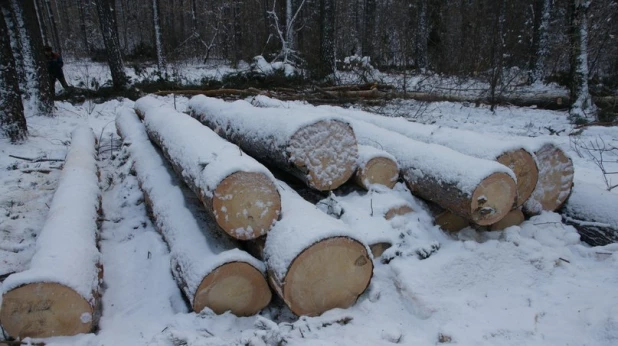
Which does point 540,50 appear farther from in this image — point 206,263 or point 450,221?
point 206,263

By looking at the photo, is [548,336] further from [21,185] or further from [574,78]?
[574,78]

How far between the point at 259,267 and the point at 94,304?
1.10m

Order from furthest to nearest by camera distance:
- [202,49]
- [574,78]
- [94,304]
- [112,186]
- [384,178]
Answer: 1. [202,49]
2. [574,78]
3. [112,186]
4. [384,178]
5. [94,304]

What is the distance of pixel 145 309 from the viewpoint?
9.41ft

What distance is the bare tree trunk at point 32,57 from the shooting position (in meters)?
7.99

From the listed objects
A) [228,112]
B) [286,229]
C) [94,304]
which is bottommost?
[94,304]

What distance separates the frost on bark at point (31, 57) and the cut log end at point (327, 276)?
Answer: 27.9 ft

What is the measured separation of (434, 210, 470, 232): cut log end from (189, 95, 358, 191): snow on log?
0.90m

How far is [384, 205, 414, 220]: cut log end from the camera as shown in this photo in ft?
11.4

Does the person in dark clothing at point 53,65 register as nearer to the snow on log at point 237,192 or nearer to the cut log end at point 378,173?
the snow on log at point 237,192

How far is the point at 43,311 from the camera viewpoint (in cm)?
238

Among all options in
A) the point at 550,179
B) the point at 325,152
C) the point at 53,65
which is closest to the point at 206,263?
the point at 325,152

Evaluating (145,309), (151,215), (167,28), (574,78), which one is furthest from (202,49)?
(145,309)

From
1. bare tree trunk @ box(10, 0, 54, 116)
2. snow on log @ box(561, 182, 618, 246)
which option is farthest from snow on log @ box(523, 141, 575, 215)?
bare tree trunk @ box(10, 0, 54, 116)
